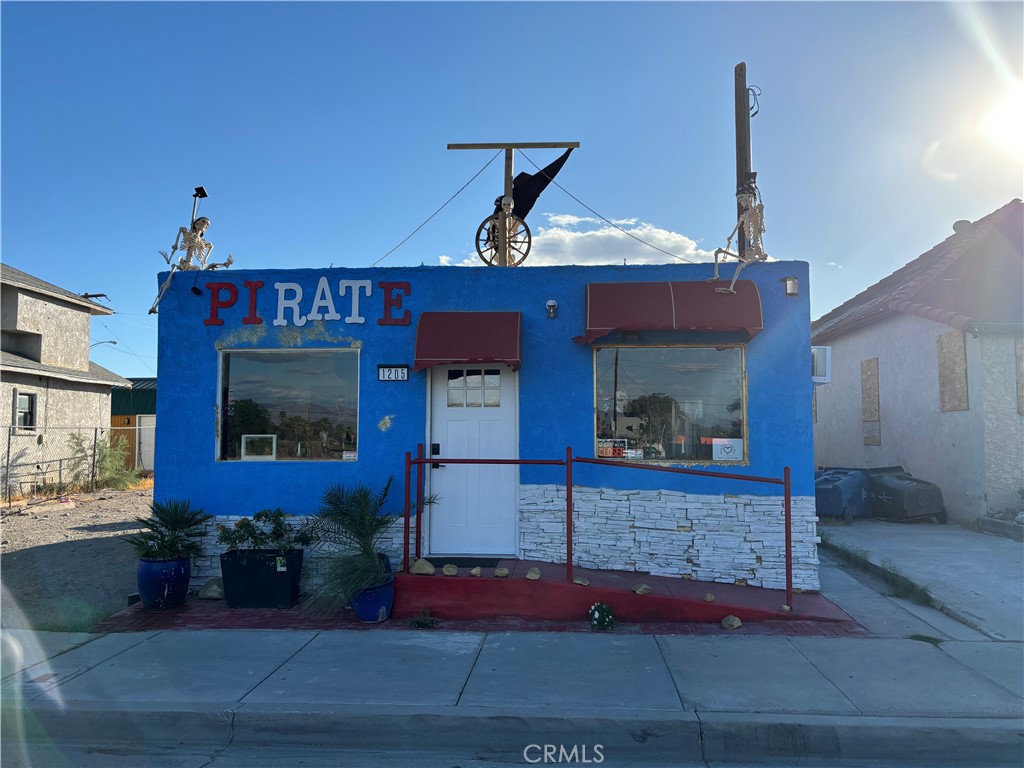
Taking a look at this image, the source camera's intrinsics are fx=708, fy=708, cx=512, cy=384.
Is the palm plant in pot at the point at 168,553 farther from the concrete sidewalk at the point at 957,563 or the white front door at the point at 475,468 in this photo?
the concrete sidewalk at the point at 957,563

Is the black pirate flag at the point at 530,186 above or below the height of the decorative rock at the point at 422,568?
above

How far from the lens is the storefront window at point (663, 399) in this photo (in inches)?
304

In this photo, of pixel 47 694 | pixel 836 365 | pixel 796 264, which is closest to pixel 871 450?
pixel 836 365

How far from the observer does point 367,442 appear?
25.7 feet

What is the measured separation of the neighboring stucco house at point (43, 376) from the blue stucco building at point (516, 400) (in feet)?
40.6

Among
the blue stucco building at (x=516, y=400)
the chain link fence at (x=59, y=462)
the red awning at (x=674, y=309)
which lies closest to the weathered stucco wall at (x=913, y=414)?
the blue stucco building at (x=516, y=400)

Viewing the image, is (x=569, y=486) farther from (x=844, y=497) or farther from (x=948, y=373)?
(x=948, y=373)

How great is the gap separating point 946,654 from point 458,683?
3943mm

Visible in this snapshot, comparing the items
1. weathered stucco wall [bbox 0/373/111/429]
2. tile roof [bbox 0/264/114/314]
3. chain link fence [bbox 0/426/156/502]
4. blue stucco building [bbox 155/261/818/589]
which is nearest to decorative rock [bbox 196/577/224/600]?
blue stucco building [bbox 155/261/818/589]

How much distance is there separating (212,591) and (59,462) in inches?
569

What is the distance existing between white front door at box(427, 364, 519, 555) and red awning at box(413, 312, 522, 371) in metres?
0.42

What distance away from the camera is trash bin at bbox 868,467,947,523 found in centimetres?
1176

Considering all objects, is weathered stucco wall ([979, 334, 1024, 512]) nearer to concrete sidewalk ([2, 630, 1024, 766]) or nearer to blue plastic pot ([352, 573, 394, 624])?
concrete sidewalk ([2, 630, 1024, 766])

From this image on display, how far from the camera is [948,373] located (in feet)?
39.4
